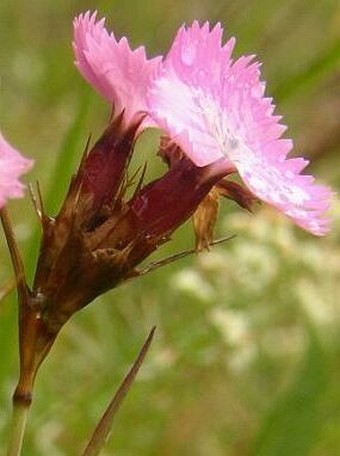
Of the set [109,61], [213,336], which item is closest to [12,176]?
[109,61]

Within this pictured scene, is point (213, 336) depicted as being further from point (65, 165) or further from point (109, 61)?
point (109, 61)

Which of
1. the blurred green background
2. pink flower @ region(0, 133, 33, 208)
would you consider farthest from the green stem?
the blurred green background

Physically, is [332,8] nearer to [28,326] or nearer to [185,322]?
[185,322]

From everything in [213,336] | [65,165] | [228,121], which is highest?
[228,121]

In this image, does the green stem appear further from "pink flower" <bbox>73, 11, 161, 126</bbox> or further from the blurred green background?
the blurred green background

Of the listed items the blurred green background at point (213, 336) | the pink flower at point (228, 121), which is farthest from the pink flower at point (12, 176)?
the blurred green background at point (213, 336)
